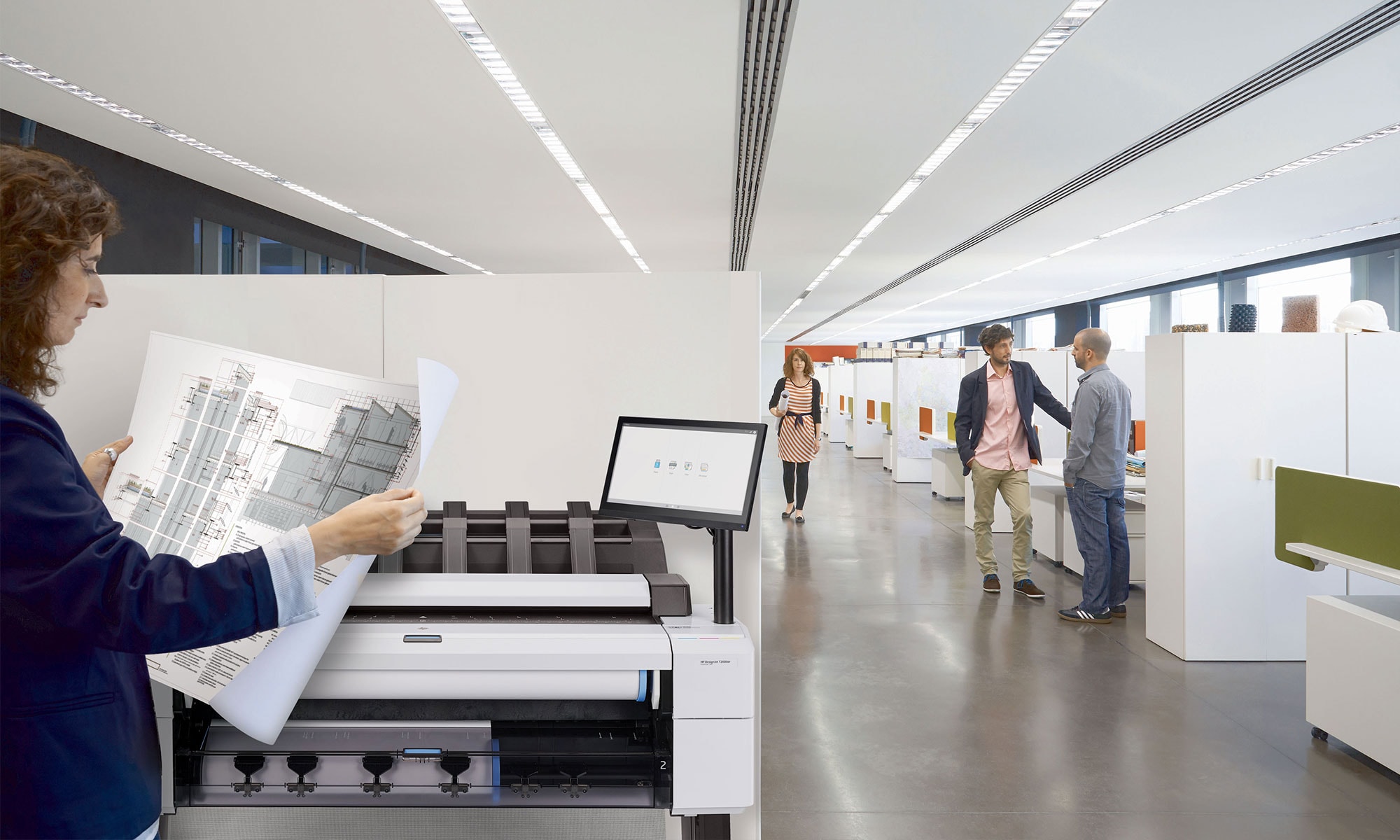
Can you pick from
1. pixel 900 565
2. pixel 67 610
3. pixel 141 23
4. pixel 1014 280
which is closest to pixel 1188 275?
pixel 1014 280

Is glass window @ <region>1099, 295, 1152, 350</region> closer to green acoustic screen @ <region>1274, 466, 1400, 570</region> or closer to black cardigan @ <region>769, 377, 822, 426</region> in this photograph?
black cardigan @ <region>769, 377, 822, 426</region>

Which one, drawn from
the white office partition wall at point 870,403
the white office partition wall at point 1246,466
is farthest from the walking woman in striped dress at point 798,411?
the white office partition wall at point 870,403

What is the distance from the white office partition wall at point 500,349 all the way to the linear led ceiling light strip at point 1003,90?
3.18 metres

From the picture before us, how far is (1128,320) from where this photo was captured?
1806 cm

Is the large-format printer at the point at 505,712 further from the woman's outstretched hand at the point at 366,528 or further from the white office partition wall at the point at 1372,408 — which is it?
the white office partition wall at the point at 1372,408

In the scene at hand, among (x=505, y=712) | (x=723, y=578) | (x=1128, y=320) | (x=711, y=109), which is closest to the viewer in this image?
(x=505, y=712)

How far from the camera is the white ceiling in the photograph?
175 inches

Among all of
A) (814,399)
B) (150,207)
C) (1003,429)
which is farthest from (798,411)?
(150,207)

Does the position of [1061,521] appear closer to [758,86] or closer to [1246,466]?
[1246,466]

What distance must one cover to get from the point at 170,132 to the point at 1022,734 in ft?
23.0

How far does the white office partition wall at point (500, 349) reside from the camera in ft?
7.07

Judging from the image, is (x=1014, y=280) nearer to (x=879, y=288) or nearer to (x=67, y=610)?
(x=879, y=288)

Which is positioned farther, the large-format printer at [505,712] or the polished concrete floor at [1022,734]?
the polished concrete floor at [1022,734]

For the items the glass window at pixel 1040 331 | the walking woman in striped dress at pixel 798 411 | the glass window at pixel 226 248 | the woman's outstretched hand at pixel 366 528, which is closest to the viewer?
the woman's outstretched hand at pixel 366 528
